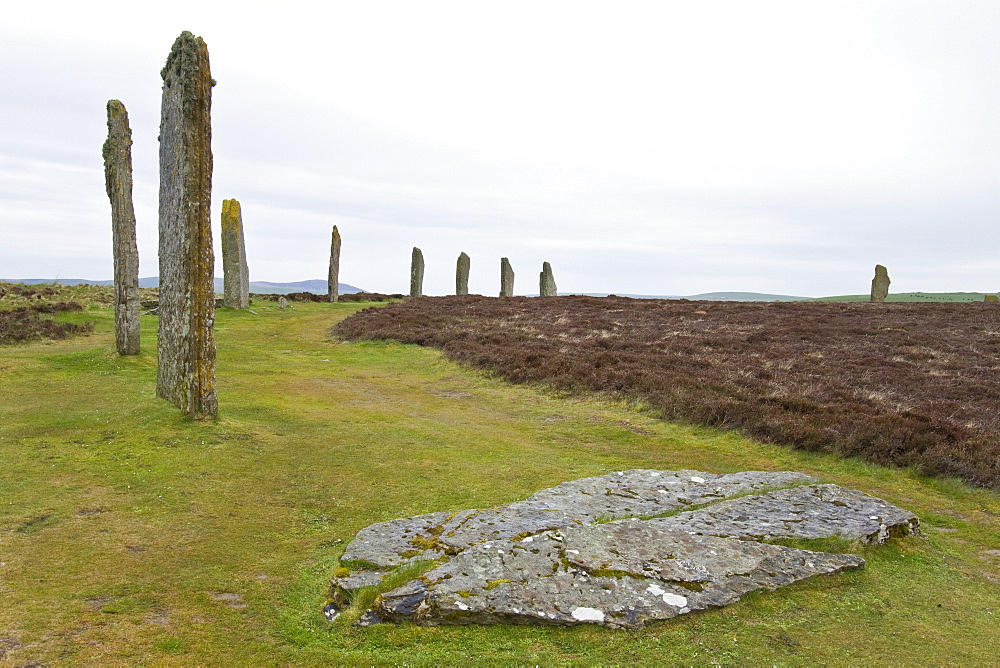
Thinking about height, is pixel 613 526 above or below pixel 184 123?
below

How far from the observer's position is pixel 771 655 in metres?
4.36

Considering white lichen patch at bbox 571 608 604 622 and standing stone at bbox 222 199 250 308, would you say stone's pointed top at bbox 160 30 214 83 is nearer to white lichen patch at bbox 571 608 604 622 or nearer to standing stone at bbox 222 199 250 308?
white lichen patch at bbox 571 608 604 622

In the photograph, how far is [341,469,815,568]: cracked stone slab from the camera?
560 cm

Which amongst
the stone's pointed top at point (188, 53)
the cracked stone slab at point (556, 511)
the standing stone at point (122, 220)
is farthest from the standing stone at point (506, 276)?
the cracked stone slab at point (556, 511)

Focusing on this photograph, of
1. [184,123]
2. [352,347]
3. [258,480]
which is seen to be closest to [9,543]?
[258,480]

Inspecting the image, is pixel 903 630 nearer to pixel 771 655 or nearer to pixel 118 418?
pixel 771 655

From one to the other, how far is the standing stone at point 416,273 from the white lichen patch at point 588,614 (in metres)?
42.5

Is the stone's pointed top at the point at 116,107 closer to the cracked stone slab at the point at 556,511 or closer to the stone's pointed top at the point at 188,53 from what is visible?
the stone's pointed top at the point at 188,53

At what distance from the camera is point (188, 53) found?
1048 centimetres

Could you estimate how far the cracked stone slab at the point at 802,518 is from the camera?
Result: 603 cm

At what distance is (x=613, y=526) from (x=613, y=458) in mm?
4664

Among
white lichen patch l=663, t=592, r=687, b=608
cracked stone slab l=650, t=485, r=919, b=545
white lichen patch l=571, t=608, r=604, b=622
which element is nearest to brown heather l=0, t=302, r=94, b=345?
white lichen patch l=571, t=608, r=604, b=622

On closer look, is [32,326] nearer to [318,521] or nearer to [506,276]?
[318,521]

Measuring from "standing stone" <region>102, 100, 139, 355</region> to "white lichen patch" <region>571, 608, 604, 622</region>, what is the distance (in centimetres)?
1547
